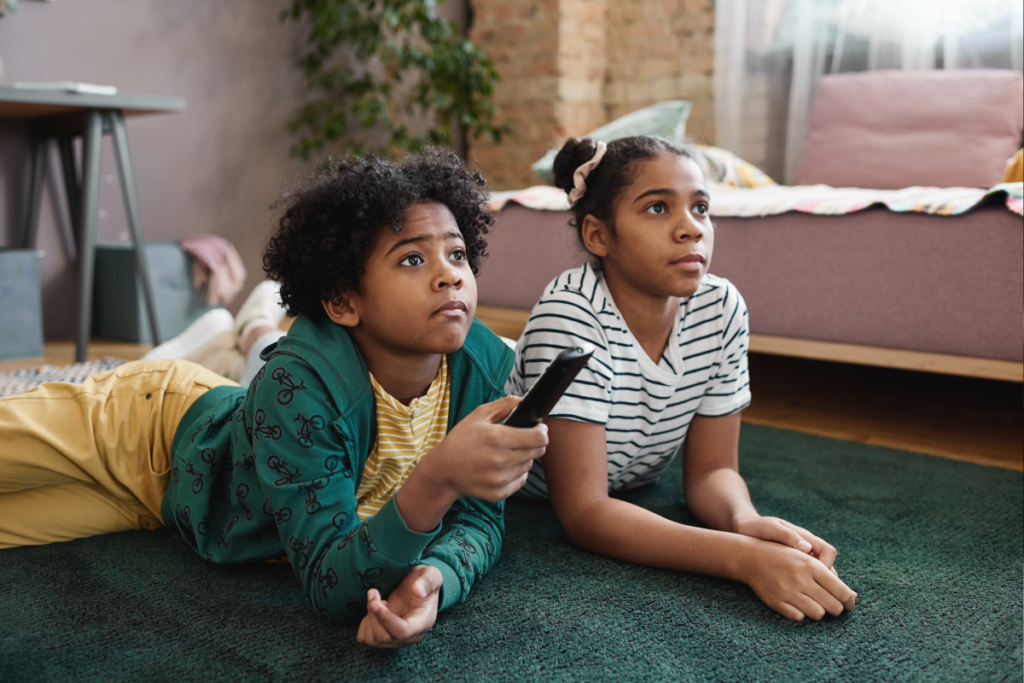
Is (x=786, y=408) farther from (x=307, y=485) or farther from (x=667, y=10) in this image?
(x=667, y=10)

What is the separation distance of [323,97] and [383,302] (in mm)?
2659

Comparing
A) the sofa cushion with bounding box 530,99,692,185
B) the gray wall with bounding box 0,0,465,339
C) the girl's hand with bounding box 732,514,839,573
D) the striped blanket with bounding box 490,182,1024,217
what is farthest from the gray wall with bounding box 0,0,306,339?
the girl's hand with bounding box 732,514,839,573

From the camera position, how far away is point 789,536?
0.86m

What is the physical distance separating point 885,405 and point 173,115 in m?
2.43

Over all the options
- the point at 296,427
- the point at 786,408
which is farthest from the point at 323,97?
the point at 296,427

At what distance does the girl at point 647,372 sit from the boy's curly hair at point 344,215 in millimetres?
220

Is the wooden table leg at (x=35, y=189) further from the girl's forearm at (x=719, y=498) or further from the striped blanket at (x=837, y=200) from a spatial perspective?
the girl's forearm at (x=719, y=498)

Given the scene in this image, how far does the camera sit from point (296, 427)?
784mm

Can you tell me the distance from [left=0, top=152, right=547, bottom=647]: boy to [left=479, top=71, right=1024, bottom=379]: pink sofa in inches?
17.0

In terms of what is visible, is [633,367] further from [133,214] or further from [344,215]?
[133,214]

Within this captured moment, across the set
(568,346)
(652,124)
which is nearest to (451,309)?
(568,346)

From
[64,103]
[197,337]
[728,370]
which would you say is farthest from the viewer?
[64,103]

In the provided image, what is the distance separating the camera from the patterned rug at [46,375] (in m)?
1.75

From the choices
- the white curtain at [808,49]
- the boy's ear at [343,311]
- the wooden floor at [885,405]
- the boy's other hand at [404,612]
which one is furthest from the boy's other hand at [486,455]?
the white curtain at [808,49]
